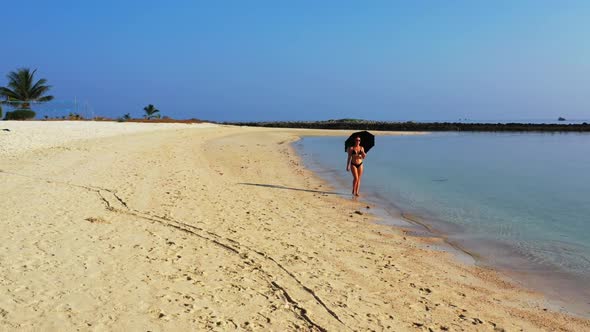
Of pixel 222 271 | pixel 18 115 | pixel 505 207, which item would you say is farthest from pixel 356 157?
pixel 18 115

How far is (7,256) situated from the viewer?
5496mm

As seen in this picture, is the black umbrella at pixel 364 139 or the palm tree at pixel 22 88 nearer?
the black umbrella at pixel 364 139

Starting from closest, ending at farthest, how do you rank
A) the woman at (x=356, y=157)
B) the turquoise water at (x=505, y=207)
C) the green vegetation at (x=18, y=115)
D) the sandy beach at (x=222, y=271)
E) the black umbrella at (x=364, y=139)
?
the sandy beach at (x=222, y=271)
the turquoise water at (x=505, y=207)
the woman at (x=356, y=157)
the black umbrella at (x=364, y=139)
the green vegetation at (x=18, y=115)

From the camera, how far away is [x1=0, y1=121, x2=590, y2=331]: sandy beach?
4293 mm

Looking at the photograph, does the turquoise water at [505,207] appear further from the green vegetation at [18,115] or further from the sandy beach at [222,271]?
the green vegetation at [18,115]

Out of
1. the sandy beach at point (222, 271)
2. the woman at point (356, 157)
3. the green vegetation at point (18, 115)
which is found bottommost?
the sandy beach at point (222, 271)

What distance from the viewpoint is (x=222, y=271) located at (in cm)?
545

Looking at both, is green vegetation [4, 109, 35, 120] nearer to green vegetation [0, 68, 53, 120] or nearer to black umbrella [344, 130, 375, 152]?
green vegetation [0, 68, 53, 120]

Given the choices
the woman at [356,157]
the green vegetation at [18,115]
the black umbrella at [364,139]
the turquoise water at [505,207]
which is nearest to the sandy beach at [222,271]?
the turquoise water at [505,207]

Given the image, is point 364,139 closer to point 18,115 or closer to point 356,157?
point 356,157

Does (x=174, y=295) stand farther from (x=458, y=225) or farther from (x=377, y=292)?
(x=458, y=225)

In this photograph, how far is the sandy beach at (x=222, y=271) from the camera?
4293 millimetres

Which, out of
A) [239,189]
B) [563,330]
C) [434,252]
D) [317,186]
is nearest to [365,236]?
[434,252]

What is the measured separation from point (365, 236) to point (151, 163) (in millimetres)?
9834
